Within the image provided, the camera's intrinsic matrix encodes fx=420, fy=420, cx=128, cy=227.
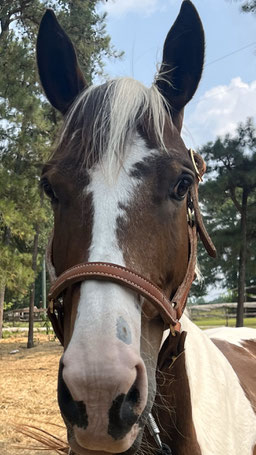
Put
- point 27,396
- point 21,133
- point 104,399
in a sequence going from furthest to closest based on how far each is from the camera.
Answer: point 21,133, point 27,396, point 104,399

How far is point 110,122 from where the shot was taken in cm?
157

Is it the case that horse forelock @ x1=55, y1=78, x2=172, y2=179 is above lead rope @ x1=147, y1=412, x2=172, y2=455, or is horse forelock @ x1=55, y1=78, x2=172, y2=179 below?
above

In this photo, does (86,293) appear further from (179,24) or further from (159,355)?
(179,24)

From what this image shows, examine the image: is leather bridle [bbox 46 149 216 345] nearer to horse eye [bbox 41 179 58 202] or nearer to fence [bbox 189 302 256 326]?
horse eye [bbox 41 179 58 202]

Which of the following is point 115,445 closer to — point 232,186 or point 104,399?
point 104,399

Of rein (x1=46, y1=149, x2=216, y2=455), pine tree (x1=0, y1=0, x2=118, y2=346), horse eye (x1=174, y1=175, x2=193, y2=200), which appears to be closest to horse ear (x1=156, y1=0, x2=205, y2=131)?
rein (x1=46, y1=149, x2=216, y2=455)

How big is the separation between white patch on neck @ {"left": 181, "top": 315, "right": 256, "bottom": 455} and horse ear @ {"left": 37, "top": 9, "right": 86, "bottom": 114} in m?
1.21

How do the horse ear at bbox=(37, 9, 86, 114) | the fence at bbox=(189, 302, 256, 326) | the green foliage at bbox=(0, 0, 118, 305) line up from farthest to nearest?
the fence at bbox=(189, 302, 256, 326)
the green foliage at bbox=(0, 0, 118, 305)
the horse ear at bbox=(37, 9, 86, 114)

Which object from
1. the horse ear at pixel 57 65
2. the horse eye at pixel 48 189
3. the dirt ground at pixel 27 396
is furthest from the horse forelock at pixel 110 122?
the dirt ground at pixel 27 396

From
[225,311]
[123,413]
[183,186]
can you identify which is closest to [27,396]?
[183,186]

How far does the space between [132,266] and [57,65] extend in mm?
1196

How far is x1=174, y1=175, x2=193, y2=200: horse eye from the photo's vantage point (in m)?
1.58

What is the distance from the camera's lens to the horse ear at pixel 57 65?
199cm

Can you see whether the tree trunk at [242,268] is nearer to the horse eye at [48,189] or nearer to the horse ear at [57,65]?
the horse ear at [57,65]
